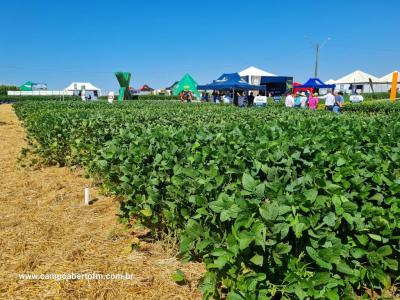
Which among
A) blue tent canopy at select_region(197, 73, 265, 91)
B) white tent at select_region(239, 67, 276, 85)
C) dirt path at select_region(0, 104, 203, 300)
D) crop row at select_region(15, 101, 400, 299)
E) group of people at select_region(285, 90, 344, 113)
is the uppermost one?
white tent at select_region(239, 67, 276, 85)

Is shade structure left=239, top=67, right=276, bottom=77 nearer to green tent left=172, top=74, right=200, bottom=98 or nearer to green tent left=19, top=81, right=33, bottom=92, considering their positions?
green tent left=172, top=74, right=200, bottom=98

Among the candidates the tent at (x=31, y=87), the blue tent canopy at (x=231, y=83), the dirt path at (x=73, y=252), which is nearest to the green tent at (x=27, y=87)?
the tent at (x=31, y=87)

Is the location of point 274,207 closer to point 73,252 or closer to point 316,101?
point 73,252

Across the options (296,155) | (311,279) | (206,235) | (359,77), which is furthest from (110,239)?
(359,77)

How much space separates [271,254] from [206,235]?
594mm

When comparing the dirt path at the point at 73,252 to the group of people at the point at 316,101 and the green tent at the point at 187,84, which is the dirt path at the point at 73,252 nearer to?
the group of people at the point at 316,101

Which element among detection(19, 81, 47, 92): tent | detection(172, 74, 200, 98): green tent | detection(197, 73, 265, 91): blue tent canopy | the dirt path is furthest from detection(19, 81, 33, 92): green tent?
the dirt path

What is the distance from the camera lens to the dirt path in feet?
10.5

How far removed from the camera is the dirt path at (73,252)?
320cm

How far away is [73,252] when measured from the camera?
3869 millimetres

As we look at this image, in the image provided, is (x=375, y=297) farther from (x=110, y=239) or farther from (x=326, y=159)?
(x=110, y=239)

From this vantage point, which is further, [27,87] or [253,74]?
[27,87]

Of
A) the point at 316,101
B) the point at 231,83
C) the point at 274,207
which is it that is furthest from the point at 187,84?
the point at 274,207

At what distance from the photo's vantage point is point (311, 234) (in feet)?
7.39
